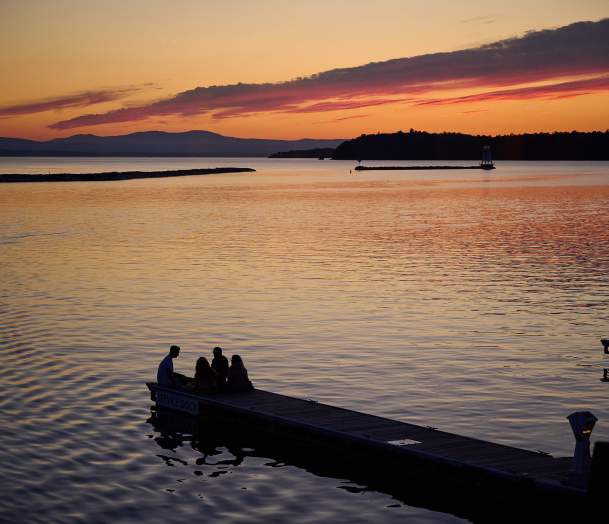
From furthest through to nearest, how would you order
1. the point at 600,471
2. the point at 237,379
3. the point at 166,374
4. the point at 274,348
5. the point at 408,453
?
the point at 274,348 → the point at 166,374 → the point at 237,379 → the point at 408,453 → the point at 600,471

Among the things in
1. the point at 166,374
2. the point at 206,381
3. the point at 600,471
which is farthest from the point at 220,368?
the point at 600,471

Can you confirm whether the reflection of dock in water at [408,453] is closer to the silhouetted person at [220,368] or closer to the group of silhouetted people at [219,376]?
the group of silhouetted people at [219,376]

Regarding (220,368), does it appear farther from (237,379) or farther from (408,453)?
(408,453)

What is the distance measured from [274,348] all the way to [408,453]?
15.9 m

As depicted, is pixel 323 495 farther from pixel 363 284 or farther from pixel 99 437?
pixel 363 284

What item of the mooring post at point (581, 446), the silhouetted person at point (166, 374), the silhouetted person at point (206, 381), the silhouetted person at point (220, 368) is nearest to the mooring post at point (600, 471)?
the mooring post at point (581, 446)

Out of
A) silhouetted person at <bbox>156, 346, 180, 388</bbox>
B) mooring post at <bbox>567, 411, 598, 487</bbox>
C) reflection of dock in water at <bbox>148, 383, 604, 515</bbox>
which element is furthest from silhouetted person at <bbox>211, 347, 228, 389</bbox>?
mooring post at <bbox>567, 411, 598, 487</bbox>

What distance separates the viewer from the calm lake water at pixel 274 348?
857 inches

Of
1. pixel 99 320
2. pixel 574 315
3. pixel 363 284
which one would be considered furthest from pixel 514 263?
pixel 99 320

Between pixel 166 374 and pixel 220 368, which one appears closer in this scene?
pixel 220 368

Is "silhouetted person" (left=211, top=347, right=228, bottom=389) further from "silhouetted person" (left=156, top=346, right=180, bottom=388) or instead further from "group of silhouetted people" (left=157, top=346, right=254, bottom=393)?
"silhouetted person" (left=156, top=346, right=180, bottom=388)

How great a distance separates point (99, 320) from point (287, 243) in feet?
134

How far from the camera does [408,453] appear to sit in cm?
2138

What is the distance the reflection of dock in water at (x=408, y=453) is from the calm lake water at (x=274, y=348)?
0.74m
